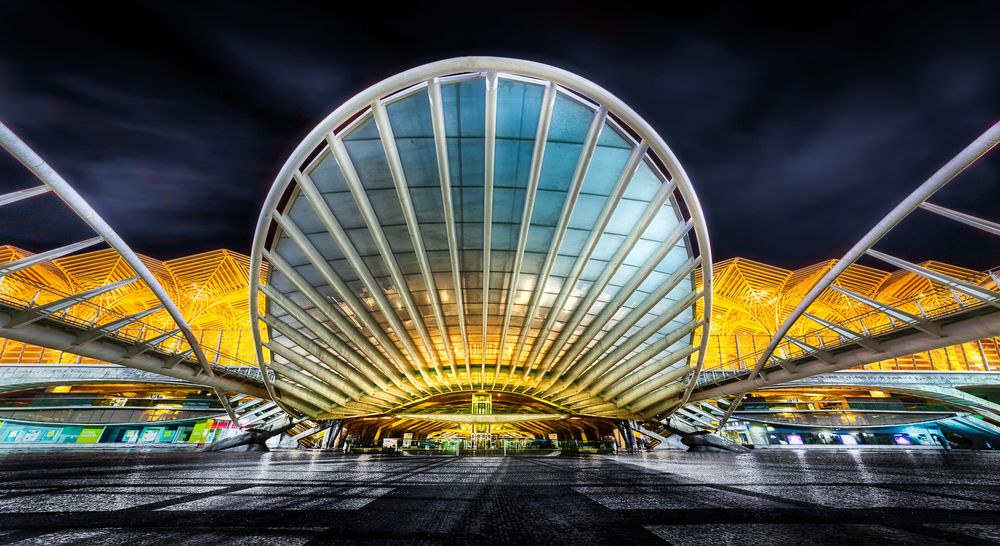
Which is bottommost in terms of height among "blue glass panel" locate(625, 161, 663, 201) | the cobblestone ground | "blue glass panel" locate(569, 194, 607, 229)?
the cobblestone ground

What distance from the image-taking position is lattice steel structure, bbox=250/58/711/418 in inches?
521

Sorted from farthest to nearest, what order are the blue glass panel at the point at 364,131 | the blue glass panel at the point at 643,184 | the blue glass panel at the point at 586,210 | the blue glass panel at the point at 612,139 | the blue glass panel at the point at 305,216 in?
1. the blue glass panel at the point at 305,216
2. the blue glass panel at the point at 586,210
3. the blue glass panel at the point at 643,184
4. the blue glass panel at the point at 612,139
5. the blue glass panel at the point at 364,131

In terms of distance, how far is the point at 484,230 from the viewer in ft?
58.2

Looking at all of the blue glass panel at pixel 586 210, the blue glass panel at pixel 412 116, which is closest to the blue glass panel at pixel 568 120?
the blue glass panel at pixel 586 210

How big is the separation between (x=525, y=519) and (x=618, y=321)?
2330 cm

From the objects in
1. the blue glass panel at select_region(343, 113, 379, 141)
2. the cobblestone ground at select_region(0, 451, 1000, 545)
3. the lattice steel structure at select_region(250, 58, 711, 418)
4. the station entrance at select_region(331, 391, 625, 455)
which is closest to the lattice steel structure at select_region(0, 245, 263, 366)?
the station entrance at select_region(331, 391, 625, 455)

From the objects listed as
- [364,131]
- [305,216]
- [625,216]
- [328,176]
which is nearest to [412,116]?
[364,131]

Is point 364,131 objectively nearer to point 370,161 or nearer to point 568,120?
point 370,161

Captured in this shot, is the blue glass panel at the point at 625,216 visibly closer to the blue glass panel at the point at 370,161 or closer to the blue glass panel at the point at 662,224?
the blue glass panel at the point at 662,224

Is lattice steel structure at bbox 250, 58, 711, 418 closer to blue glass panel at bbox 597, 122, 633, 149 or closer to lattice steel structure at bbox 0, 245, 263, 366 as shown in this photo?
blue glass panel at bbox 597, 122, 633, 149

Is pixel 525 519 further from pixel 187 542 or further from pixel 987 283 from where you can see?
pixel 987 283

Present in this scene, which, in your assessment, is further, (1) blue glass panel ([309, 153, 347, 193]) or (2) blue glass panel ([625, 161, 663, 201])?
(2) blue glass panel ([625, 161, 663, 201])

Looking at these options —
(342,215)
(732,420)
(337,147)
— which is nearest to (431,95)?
(337,147)

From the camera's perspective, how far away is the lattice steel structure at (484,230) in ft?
43.4
